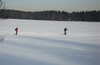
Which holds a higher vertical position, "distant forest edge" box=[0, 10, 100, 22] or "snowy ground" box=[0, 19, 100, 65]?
"distant forest edge" box=[0, 10, 100, 22]

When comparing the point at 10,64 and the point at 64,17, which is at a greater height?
the point at 64,17

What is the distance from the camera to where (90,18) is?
102 metres

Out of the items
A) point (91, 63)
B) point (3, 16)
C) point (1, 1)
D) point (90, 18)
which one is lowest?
point (91, 63)

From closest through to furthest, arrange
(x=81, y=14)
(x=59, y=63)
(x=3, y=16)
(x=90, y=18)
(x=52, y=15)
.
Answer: (x=3, y=16) → (x=59, y=63) → (x=90, y=18) → (x=81, y=14) → (x=52, y=15)

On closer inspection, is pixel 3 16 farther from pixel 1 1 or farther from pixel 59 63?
pixel 59 63

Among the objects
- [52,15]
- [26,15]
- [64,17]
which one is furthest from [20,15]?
[64,17]

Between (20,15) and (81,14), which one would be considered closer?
(81,14)

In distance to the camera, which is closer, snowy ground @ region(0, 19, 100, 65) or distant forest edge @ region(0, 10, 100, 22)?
snowy ground @ region(0, 19, 100, 65)

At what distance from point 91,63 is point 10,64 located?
3.59m

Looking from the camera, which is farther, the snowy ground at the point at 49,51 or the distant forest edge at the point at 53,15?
the distant forest edge at the point at 53,15

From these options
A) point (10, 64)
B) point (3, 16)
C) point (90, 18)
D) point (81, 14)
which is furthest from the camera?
point (81, 14)

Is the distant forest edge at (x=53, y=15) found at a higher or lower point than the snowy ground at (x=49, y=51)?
higher

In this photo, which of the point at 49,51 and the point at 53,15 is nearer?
the point at 49,51

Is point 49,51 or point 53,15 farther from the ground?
point 53,15
